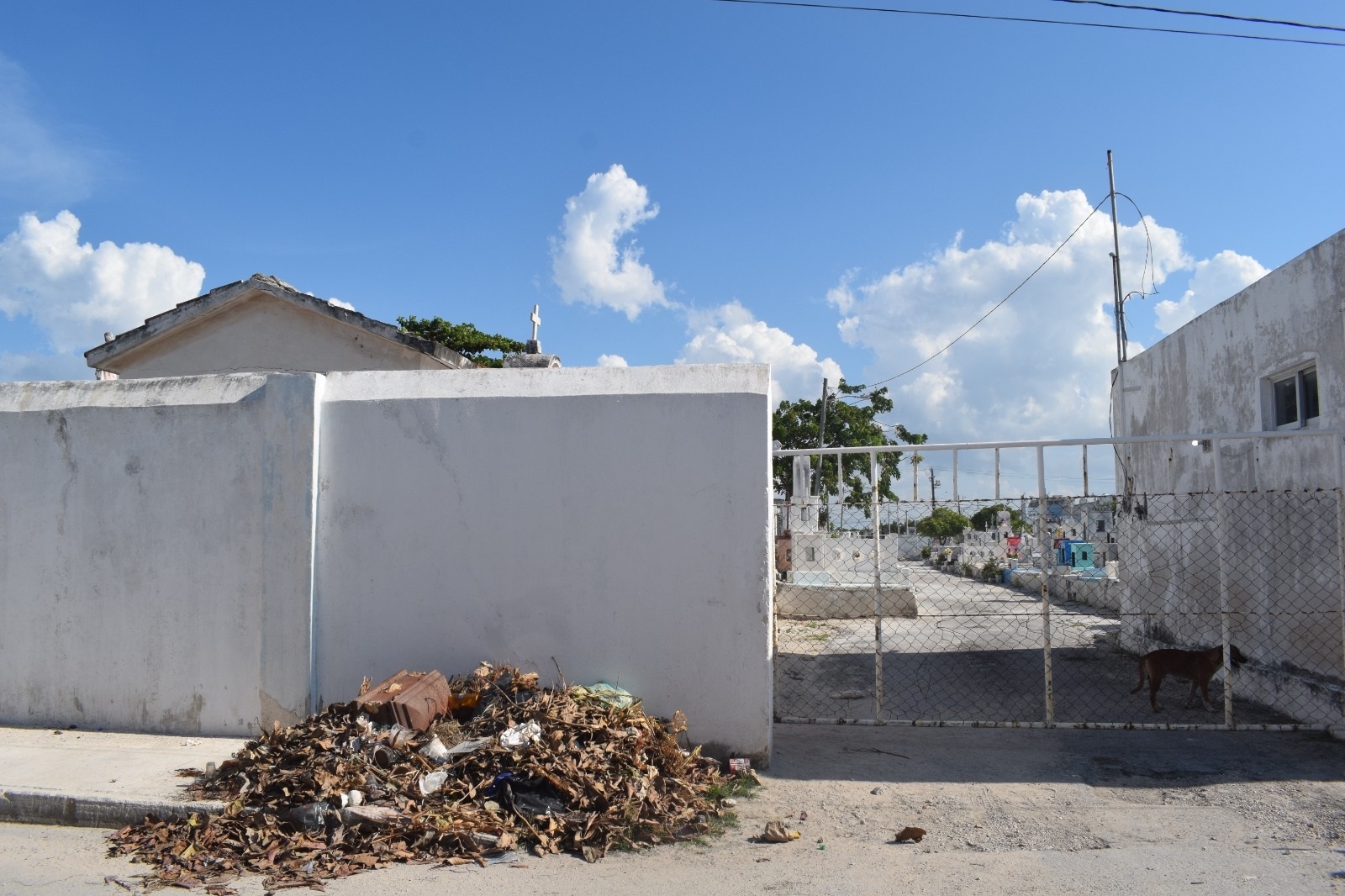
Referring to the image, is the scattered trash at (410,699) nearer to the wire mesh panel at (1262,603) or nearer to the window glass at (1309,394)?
the wire mesh panel at (1262,603)

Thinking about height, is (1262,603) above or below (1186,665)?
above

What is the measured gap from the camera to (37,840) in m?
4.88

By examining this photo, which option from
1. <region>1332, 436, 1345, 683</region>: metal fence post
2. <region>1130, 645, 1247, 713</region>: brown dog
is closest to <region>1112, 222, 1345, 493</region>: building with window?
<region>1332, 436, 1345, 683</region>: metal fence post

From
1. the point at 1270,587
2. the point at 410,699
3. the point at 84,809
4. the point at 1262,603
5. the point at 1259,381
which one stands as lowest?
the point at 84,809

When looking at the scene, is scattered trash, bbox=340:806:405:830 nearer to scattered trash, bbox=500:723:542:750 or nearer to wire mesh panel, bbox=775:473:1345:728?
scattered trash, bbox=500:723:542:750

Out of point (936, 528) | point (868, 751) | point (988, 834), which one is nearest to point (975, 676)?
point (936, 528)

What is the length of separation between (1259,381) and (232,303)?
10841 millimetres

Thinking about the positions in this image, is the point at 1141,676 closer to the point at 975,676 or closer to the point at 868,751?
the point at 975,676

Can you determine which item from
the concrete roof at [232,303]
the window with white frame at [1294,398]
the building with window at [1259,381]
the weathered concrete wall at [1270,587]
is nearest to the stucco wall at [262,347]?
the concrete roof at [232,303]

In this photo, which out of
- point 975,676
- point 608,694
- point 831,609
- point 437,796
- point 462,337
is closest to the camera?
point 437,796

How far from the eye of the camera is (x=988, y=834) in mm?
4812

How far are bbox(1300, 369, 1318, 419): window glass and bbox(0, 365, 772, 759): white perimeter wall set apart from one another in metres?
4.63

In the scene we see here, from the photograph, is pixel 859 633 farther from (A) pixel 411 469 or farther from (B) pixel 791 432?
(B) pixel 791 432

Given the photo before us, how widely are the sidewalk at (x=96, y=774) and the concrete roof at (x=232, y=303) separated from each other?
17.3ft
